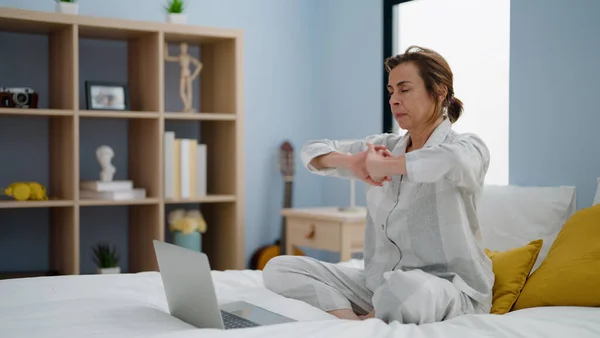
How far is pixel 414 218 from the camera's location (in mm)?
1913

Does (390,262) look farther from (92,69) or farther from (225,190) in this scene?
(92,69)

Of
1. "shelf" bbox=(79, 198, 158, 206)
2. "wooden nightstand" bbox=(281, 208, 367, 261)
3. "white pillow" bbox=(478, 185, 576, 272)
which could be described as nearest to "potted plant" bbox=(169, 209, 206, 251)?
"shelf" bbox=(79, 198, 158, 206)

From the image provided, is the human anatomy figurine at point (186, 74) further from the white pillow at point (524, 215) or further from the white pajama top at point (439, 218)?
the white pajama top at point (439, 218)

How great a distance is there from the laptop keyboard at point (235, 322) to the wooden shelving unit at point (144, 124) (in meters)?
1.75

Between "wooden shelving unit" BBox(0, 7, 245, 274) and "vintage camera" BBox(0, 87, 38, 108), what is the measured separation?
53mm

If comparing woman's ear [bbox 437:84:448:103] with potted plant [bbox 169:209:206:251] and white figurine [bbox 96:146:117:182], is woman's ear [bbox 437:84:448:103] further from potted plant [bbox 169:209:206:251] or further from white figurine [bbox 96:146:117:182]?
white figurine [bbox 96:146:117:182]

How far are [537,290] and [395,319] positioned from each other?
0.48 metres

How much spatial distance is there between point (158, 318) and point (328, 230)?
179 centimetres

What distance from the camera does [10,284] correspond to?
197cm

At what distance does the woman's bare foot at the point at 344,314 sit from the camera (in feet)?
5.90

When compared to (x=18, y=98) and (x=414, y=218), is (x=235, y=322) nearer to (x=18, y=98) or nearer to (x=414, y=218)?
(x=414, y=218)

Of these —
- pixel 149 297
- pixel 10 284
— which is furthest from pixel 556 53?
pixel 10 284

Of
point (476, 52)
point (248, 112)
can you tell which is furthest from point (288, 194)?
point (476, 52)

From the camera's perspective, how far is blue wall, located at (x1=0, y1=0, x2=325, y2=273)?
3449mm
